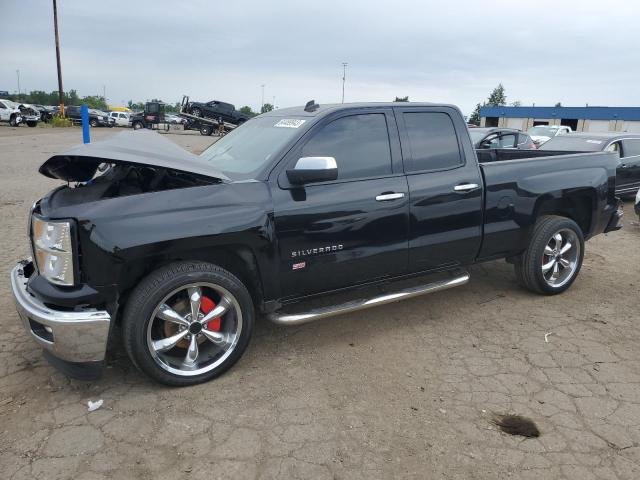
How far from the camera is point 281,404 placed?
125 inches

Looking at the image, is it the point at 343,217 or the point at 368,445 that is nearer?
the point at 368,445

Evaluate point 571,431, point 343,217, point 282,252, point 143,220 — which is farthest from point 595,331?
point 143,220

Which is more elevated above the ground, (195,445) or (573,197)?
(573,197)

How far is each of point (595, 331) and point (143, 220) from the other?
3.72m

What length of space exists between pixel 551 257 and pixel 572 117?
52020 mm

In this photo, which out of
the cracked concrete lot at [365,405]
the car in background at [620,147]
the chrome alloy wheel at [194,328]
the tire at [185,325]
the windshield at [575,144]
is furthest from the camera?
the car in background at [620,147]

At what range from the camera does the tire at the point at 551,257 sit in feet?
15.8

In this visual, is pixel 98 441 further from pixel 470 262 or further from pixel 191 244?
pixel 470 262

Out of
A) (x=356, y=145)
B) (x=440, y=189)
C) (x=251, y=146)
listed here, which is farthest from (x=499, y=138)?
(x=251, y=146)

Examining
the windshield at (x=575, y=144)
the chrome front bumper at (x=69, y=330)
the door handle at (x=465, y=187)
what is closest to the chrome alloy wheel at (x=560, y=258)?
the door handle at (x=465, y=187)

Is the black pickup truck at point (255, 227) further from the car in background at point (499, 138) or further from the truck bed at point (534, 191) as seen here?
the car in background at point (499, 138)

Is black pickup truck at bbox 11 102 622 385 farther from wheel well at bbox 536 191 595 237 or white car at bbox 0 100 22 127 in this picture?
white car at bbox 0 100 22 127

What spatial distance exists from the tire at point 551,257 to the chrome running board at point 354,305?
827 mm

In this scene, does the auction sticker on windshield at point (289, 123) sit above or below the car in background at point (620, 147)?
above
